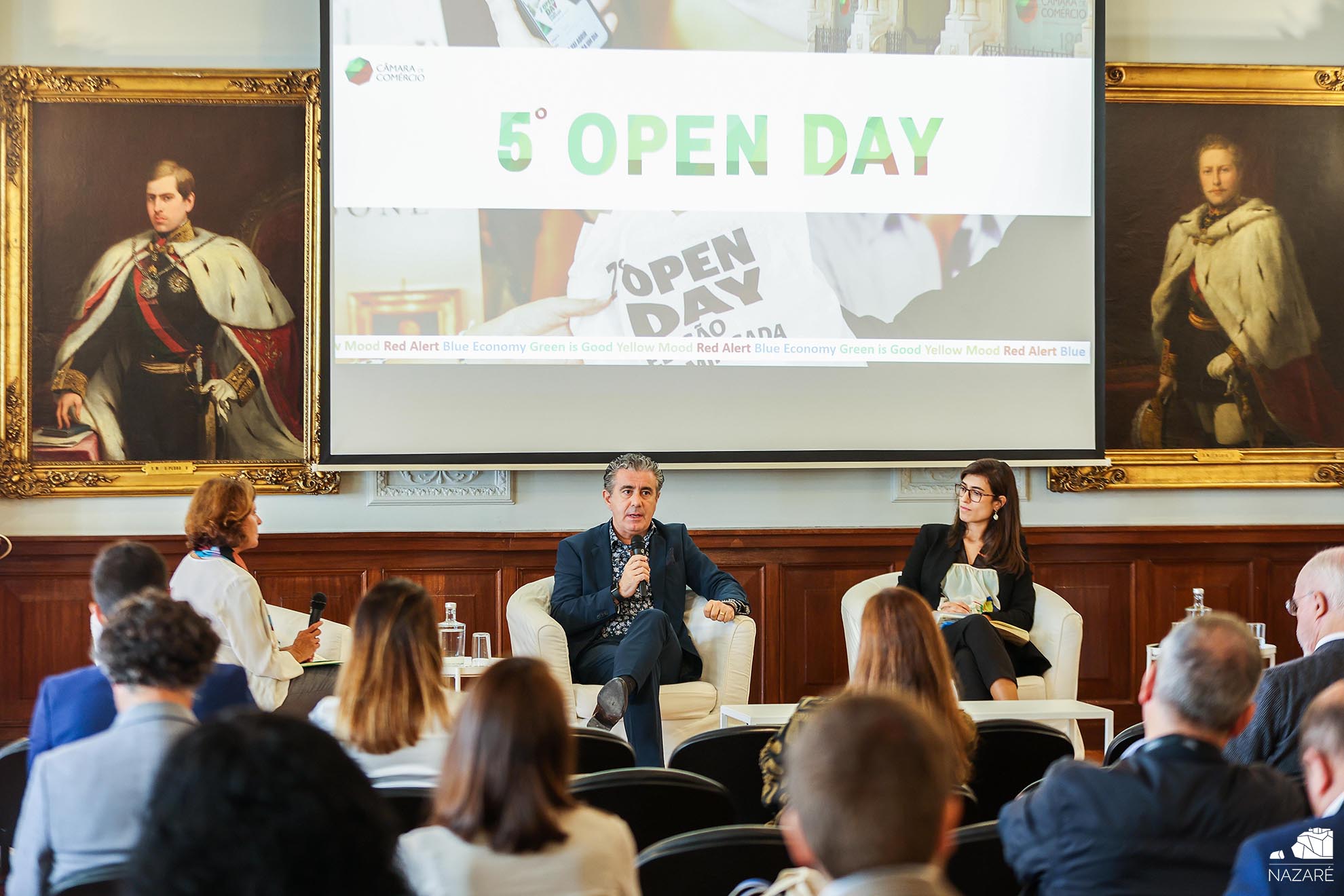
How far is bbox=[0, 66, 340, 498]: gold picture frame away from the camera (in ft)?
17.8

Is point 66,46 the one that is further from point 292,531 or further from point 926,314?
point 926,314

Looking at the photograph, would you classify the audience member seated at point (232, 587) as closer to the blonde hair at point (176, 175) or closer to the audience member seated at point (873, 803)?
the blonde hair at point (176, 175)

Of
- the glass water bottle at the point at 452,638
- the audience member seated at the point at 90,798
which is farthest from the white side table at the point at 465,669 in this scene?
the audience member seated at the point at 90,798

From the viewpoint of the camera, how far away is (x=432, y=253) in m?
5.41

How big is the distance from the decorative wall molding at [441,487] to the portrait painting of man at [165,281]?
0.53 meters

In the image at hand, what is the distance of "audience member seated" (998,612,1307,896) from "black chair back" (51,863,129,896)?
1299 mm

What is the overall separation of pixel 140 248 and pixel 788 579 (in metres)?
3.37

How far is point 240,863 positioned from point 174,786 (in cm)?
8

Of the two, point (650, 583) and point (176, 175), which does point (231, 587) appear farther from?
point (176, 175)

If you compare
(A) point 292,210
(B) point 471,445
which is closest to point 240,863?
(B) point 471,445

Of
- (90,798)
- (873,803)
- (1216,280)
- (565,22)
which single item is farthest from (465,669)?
(1216,280)

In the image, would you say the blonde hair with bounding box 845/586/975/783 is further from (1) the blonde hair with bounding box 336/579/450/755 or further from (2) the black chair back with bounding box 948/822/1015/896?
(1) the blonde hair with bounding box 336/579/450/755

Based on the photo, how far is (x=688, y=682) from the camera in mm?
4699

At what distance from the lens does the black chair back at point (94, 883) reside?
161 cm
